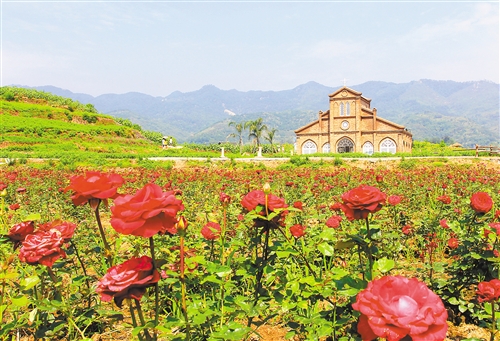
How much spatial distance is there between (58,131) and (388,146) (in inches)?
1307

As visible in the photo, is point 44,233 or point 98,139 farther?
point 98,139

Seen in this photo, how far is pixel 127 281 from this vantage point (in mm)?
1049

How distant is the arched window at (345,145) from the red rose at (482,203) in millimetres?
33890

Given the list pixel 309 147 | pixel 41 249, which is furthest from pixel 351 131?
pixel 41 249

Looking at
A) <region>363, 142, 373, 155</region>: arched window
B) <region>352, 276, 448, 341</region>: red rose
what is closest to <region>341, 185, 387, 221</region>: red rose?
<region>352, 276, 448, 341</region>: red rose

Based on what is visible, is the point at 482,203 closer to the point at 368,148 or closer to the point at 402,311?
the point at 402,311

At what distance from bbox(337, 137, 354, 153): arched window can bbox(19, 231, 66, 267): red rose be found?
35193 mm

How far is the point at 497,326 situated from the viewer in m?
1.85

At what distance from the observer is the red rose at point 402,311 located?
83 centimetres

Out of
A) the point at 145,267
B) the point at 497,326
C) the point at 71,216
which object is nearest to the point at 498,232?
the point at 497,326

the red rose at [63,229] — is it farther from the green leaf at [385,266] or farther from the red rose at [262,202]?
the green leaf at [385,266]

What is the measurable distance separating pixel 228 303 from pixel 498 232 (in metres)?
1.67

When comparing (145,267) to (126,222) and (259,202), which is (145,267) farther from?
(259,202)

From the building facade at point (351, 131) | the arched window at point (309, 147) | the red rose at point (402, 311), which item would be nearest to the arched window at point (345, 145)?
the building facade at point (351, 131)
